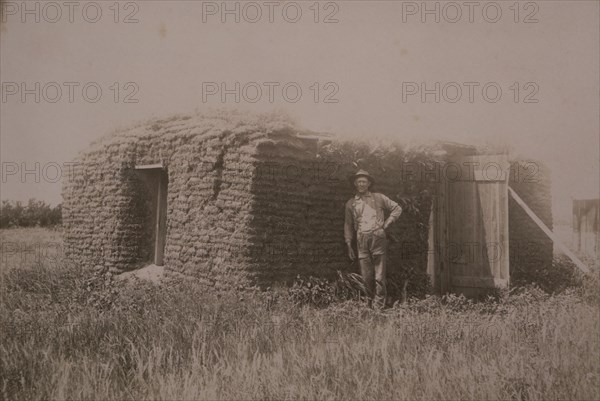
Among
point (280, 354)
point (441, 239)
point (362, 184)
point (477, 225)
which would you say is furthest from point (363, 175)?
point (280, 354)

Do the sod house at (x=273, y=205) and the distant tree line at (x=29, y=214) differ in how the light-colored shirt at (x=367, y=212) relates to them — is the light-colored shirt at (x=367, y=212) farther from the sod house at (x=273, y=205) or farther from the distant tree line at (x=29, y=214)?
the distant tree line at (x=29, y=214)

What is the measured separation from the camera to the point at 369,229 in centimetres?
729

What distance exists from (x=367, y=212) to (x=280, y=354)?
3.67 meters

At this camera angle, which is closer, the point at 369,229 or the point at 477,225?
the point at 369,229

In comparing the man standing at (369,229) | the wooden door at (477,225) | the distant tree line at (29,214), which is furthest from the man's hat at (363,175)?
the distant tree line at (29,214)

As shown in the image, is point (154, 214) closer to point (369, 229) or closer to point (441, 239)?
point (369, 229)

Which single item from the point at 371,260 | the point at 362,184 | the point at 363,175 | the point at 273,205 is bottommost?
the point at 371,260

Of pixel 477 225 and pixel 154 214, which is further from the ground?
pixel 154 214

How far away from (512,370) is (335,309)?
2722 millimetres

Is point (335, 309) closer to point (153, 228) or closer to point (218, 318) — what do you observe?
point (218, 318)

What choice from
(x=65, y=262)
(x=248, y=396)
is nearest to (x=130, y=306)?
(x=248, y=396)

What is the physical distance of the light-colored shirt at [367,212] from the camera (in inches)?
288

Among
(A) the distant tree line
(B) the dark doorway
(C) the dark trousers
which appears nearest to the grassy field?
(C) the dark trousers

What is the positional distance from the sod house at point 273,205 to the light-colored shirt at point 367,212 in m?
0.32
